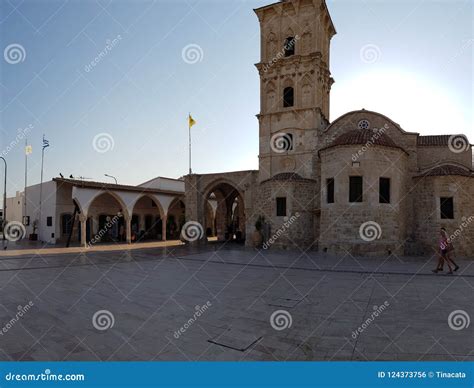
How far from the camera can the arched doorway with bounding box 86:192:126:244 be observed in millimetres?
25391

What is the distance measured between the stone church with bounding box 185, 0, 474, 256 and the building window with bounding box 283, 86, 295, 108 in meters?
0.07

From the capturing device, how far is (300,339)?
15.5 feet

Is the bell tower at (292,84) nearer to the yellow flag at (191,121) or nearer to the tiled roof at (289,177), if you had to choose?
the tiled roof at (289,177)

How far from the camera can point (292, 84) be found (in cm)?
2200

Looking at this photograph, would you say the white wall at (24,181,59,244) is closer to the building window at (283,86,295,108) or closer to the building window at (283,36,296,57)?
the building window at (283,86,295,108)

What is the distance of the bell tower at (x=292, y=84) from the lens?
21.2 m

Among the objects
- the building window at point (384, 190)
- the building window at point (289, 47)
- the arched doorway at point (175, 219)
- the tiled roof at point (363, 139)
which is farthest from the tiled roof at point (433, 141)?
the arched doorway at point (175, 219)

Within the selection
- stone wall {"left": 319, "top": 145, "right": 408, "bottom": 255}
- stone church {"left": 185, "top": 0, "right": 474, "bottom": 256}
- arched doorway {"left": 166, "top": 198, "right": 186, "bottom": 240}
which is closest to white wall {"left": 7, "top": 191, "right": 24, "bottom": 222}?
arched doorway {"left": 166, "top": 198, "right": 186, "bottom": 240}

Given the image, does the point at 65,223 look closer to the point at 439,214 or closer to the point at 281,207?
the point at 281,207

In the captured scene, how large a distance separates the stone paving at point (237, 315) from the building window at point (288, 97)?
1456cm

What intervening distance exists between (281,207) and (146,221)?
15.3m

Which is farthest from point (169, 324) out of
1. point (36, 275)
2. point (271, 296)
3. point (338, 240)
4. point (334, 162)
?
point (334, 162)

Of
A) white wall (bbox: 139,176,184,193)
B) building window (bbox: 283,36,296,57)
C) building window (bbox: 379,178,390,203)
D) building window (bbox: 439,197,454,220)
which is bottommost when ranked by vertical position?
building window (bbox: 439,197,454,220)

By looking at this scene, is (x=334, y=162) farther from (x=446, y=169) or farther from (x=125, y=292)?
(x=125, y=292)
